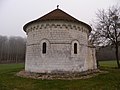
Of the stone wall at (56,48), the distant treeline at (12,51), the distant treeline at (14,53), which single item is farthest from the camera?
the distant treeline at (12,51)

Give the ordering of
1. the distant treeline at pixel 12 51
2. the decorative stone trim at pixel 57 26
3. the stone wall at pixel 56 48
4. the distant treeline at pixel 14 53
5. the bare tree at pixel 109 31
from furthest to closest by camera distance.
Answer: the distant treeline at pixel 12 51
the distant treeline at pixel 14 53
the bare tree at pixel 109 31
the decorative stone trim at pixel 57 26
the stone wall at pixel 56 48

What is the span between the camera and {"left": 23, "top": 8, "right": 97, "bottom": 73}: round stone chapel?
15.3m

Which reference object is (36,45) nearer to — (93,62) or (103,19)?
(93,62)

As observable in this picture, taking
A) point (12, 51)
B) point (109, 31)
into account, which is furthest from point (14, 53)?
point (109, 31)

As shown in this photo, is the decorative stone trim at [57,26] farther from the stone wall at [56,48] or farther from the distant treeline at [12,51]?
the distant treeline at [12,51]

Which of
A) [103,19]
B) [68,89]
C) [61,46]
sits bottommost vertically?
[68,89]

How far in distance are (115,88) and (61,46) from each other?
6521mm

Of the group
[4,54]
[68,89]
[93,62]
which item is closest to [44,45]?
[68,89]

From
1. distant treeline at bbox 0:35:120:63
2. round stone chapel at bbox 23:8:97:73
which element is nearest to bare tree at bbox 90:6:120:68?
round stone chapel at bbox 23:8:97:73

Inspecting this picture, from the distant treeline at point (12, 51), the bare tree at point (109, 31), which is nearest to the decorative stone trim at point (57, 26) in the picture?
the bare tree at point (109, 31)

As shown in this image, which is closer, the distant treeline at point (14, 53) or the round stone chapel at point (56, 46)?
the round stone chapel at point (56, 46)

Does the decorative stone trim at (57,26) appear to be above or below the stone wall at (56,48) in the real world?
above

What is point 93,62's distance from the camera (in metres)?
20.6

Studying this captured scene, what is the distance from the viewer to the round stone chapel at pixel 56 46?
15336 mm
